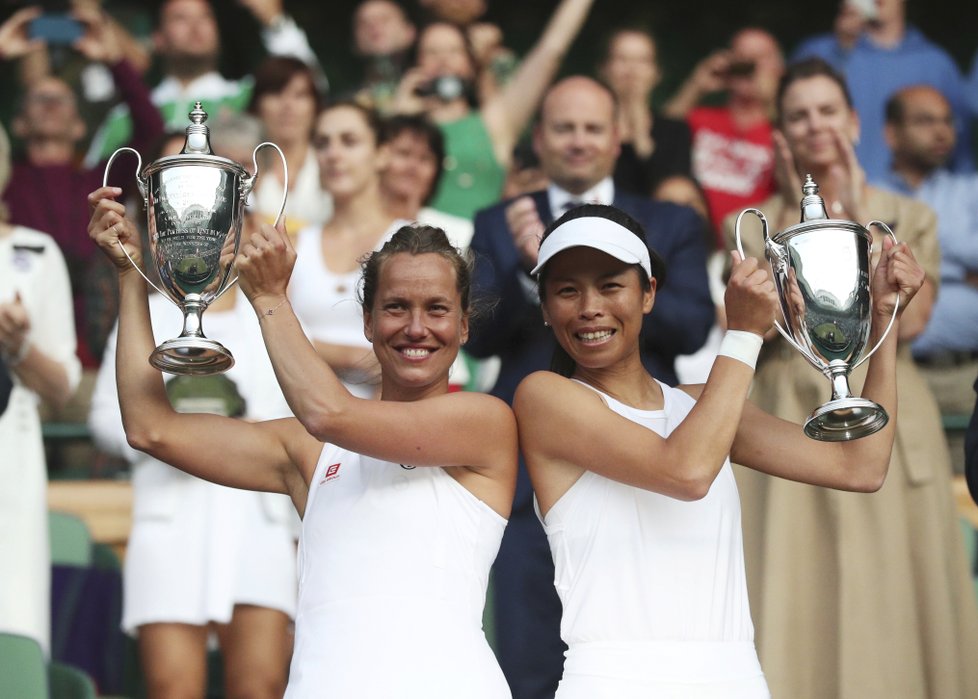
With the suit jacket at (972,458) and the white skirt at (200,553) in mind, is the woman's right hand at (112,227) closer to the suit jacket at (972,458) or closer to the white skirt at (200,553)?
the white skirt at (200,553)

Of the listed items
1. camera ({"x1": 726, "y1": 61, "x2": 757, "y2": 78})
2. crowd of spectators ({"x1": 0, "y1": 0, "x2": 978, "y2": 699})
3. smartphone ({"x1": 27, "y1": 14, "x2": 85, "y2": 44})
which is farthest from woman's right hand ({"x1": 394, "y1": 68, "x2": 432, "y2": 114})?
smartphone ({"x1": 27, "y1": 14, "x2": 85, "y2": 44})

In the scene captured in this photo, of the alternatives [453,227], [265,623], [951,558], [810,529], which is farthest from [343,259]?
[951,558]

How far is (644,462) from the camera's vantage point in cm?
299

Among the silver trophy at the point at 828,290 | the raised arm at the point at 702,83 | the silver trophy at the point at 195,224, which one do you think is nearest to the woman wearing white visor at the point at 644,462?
the silver trophy at the point at 828,290

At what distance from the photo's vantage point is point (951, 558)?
13.8ft

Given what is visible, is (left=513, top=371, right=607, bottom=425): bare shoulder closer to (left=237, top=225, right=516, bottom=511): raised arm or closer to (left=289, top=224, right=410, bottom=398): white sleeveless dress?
(left=237, top=225, right=516, bottom=511): raised arm

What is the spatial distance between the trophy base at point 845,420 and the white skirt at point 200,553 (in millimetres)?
1910

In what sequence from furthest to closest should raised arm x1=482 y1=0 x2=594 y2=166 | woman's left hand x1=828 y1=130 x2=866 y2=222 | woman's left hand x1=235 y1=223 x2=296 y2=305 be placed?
raised arm x1=482 y1=0 x2=594 y2=166 → woman's left hand x1=828 y1=130 x2=866 y2=222 → woman's left hand x1=235 y1=223 x2=296 y2=305

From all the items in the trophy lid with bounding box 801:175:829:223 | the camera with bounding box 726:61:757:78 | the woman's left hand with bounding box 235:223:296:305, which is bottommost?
the woman's left hand with bounding box 235:223:296:305

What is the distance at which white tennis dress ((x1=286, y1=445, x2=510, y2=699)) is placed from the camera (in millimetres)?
2928

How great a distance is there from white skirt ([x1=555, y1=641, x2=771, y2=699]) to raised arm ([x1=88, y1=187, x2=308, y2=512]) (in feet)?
2.28

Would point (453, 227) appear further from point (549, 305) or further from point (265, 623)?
point (549, 305)

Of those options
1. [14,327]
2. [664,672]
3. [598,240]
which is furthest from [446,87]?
[664,672]

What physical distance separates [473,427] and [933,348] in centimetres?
345
